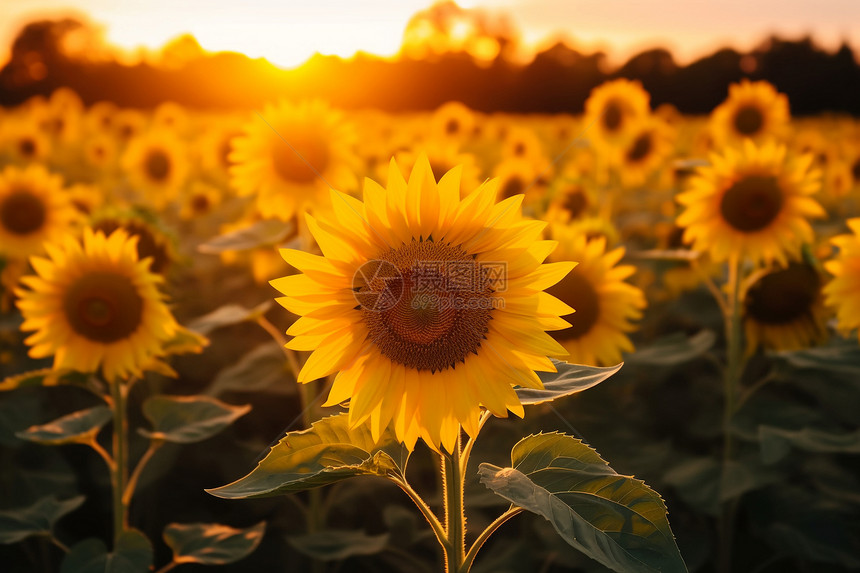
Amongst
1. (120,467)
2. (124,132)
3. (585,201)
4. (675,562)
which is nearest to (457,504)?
(675,562)

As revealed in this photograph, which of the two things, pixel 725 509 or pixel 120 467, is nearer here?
pixel 120 467

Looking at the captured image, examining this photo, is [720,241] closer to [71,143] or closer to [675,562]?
[675,562]

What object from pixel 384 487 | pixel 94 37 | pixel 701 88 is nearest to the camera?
pixel 384 487

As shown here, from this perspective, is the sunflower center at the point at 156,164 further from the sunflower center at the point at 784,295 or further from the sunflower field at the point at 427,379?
the sunflower center at the point at 784,295

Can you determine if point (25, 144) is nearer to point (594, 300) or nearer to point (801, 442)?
point (594, 300)

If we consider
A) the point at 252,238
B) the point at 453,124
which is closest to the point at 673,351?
the point at 252,238

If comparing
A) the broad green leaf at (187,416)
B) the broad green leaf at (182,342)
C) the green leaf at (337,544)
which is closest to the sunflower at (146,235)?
the broad green leaf at (182,342)

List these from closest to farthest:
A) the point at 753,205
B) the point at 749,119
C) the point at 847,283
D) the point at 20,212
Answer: the point at 847,283 < the point at 753,205 < the point at 20,212 < the point at 749,119
